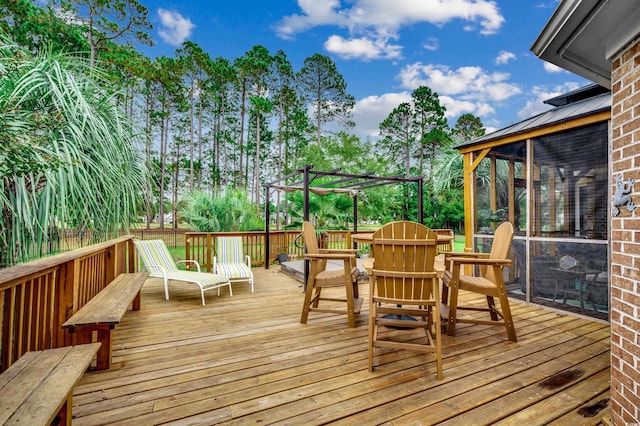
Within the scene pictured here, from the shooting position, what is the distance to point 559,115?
3.85 meters

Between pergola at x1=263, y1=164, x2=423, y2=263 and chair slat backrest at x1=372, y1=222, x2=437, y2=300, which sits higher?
pergola at x1=263, y1=164, x2=423, y2=263

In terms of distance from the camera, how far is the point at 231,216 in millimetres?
8094

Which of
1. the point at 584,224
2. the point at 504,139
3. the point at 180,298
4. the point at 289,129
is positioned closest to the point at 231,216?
the point at 180,298

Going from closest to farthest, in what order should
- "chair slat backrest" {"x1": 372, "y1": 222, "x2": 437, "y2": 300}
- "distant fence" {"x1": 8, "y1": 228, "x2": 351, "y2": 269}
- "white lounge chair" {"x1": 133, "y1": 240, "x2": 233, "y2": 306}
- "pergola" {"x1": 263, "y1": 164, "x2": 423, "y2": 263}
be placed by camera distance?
"chair slat backrest" {"x1": 372, "y1": 222, "x2": 437, "y2": 300}
"white lounge chair" {"x1": 133, "y1": 240, "x2": 233, "y2": 306}
"pergola" {"x1": 263, "y1": 164, "x2": 423, "y2": 263}
"distant fence" {"x1": 8, "y1": 228, "x2": 351, "y2": 269}

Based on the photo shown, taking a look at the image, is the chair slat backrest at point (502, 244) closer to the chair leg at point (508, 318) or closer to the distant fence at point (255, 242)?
the chair leg at point (508, 318)

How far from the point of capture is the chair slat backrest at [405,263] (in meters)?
2.38

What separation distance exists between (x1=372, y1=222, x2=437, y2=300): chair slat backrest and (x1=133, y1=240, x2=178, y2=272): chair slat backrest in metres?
3.43

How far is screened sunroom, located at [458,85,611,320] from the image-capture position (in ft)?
11.1

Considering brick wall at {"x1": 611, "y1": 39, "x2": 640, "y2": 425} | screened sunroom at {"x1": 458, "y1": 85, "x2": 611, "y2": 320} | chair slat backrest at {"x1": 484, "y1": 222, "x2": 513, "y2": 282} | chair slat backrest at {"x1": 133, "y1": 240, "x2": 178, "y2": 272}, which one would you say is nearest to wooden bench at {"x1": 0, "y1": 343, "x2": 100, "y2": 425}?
brick wall at {"x1": 611, "y1": 39, "x2": 640, "y2": 425}

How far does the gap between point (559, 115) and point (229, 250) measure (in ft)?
17.5

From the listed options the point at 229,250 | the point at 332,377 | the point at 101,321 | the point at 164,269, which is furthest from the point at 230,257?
the point at 332,377

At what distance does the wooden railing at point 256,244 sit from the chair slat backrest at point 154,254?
161 centimetres

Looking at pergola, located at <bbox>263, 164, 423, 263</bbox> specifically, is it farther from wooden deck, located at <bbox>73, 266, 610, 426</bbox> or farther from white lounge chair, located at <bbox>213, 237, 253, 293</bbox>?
wooden deck, located at <bbox>73, 266, 610, 426</bbox>

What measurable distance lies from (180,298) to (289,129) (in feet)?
51.0
